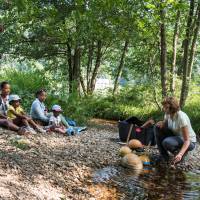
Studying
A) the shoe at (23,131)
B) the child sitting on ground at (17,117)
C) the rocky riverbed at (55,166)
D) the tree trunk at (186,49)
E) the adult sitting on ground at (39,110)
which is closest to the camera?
the rocky riverbed at (55,166)

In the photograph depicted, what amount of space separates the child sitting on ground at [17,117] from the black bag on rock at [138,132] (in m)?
1.87

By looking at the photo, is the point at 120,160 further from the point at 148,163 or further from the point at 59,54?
the point at 59,54

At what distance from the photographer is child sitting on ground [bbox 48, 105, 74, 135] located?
995cm

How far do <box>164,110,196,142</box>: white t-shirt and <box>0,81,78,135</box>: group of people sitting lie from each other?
307 cm

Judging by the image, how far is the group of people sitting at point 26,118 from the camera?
916 centimetres

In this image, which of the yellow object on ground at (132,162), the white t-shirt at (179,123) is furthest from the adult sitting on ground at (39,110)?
the white t-shirt at (179,123)

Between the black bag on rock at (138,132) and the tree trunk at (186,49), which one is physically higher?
the tree trunk at (186,49)

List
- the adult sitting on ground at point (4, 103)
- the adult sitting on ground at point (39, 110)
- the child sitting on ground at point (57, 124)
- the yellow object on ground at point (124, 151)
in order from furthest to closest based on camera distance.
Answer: the adult sitting on ground at point (39, 110)
the child sitting on ground at point (57, 124)
the adult sitting on ground at point (4, 103)
the yellow object on ground at point (124, 151)

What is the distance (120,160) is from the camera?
781cm

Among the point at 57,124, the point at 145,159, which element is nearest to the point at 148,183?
the point at 145,159

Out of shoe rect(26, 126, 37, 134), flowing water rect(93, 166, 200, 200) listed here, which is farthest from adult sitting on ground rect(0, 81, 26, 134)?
flowing water rect(93, 166, 200, 200)

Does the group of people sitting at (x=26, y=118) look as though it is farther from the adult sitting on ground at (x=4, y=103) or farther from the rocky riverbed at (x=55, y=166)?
the rocky riverbed at (x=55, y=166)

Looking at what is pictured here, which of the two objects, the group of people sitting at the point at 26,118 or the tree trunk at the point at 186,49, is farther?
the tree trunk at the point at 186,49

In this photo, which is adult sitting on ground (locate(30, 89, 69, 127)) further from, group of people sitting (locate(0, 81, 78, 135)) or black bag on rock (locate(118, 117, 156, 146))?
black bag on rock (locate(118, 117, 156, 146))
